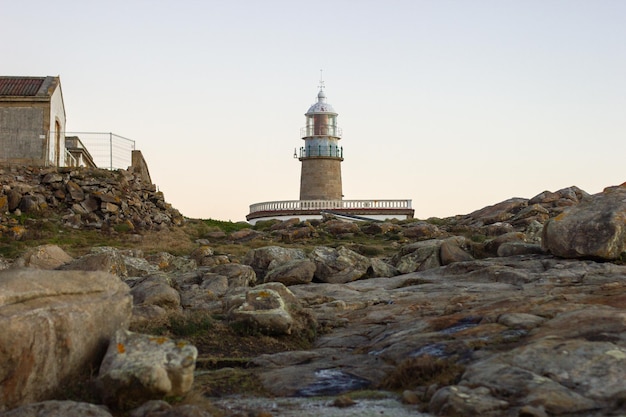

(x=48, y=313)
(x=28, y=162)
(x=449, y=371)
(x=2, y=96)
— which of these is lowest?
(x=449, y=371)

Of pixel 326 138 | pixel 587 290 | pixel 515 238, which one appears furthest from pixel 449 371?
pixel 326 138

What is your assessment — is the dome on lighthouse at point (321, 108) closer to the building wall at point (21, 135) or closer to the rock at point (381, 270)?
the building wall at point (21, 135)

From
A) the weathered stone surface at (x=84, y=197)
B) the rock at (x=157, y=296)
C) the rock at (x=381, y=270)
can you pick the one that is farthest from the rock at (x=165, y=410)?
the weathered stone surface at (x=84, y=197)

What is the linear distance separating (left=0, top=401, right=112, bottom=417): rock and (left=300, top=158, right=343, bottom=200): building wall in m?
55.8

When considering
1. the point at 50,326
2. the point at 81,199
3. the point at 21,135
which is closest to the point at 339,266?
the point at 50,326

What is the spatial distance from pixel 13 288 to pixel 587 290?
9912 mm

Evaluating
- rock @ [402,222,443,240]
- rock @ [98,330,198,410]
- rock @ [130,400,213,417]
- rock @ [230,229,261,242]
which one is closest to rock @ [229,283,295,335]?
rock @ [98,330,198,410]

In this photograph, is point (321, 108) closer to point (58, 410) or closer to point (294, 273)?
point (294, 273)

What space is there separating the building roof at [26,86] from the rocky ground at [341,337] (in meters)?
18.1

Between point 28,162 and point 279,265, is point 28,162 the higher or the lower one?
the higher one

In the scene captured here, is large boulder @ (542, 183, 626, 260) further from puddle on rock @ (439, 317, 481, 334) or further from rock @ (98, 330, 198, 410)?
rock @ (98, 330, 198, 410)

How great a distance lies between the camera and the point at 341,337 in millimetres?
12719

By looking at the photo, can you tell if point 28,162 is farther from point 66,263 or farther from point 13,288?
point 13,288

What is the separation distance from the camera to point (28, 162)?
3488 cm
